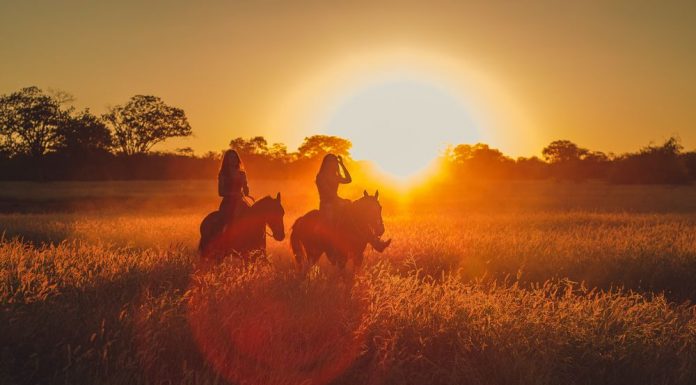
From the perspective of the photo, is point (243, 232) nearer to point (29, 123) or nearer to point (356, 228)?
point (356, 228)

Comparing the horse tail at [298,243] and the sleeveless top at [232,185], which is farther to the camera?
the horse tail at [298,243]

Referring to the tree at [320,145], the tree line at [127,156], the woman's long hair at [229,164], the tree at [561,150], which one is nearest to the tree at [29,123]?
the tree line at [127,156]

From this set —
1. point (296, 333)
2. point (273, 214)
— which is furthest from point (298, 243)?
point (296, 333)

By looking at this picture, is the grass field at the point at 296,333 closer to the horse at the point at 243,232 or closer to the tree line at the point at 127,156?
the horse at the point at 243,232

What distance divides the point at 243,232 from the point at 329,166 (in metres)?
1.77

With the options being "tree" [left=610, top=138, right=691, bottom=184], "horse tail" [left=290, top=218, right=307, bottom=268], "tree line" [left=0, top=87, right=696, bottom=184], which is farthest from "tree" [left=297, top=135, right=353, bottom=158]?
"horse tail" [left=290, top=218, right=307, bottom=268]

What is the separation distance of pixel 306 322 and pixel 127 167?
170ft

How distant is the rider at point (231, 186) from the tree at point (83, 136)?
49.3 metres

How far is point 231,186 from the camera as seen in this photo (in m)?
8.14

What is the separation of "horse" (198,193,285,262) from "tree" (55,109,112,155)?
4924 cm

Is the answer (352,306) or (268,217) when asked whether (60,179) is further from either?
(352,306)

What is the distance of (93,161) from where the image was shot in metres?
50.9

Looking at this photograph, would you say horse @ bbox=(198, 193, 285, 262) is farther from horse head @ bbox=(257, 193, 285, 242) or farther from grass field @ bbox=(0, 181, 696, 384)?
grass field @ bbox=(0, 181, 696, 384)

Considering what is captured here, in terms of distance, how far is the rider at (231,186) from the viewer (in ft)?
26.7
